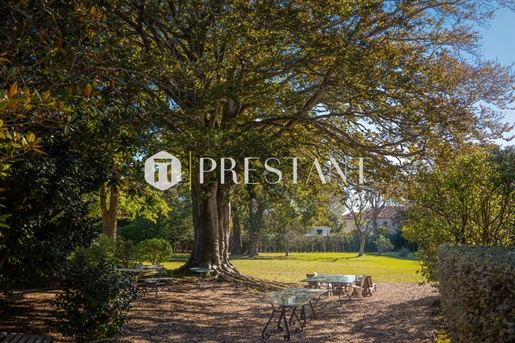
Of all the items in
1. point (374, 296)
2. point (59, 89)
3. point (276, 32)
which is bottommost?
point (374, 296)

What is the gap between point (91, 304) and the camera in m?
6.86

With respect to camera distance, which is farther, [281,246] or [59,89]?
[281,246]

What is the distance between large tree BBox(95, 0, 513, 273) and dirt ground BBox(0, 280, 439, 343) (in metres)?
3.18

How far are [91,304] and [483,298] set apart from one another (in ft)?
17.5

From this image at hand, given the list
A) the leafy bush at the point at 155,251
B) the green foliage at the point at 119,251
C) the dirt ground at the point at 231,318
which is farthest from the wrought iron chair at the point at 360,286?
the leafy bush at the point at 155,251

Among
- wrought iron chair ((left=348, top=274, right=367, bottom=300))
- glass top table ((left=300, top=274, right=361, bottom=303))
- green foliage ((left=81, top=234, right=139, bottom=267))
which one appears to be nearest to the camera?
glass top table ((left=300, top=274, right=361, bottom=303))

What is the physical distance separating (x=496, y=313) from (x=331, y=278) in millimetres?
9391

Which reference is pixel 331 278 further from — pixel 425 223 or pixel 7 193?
pixel 7 193

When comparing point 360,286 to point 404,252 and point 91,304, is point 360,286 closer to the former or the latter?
point 91,304

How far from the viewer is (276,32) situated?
1008cm

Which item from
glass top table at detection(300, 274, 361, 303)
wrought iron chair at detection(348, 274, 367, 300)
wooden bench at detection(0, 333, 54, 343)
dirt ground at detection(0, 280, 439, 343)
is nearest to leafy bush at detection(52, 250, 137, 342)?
Result: wooden bench at detection(0, 333, 54, 343)

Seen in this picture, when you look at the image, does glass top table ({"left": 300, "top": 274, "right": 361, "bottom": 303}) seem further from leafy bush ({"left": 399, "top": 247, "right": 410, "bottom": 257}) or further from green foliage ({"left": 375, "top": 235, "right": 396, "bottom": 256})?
green foliage ({"left": 375, "top": 235, "right": 396, "bottom": 256})

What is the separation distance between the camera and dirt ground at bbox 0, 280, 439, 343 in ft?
27.3

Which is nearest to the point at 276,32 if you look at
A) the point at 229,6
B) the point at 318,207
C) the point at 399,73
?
the point at 229,6
